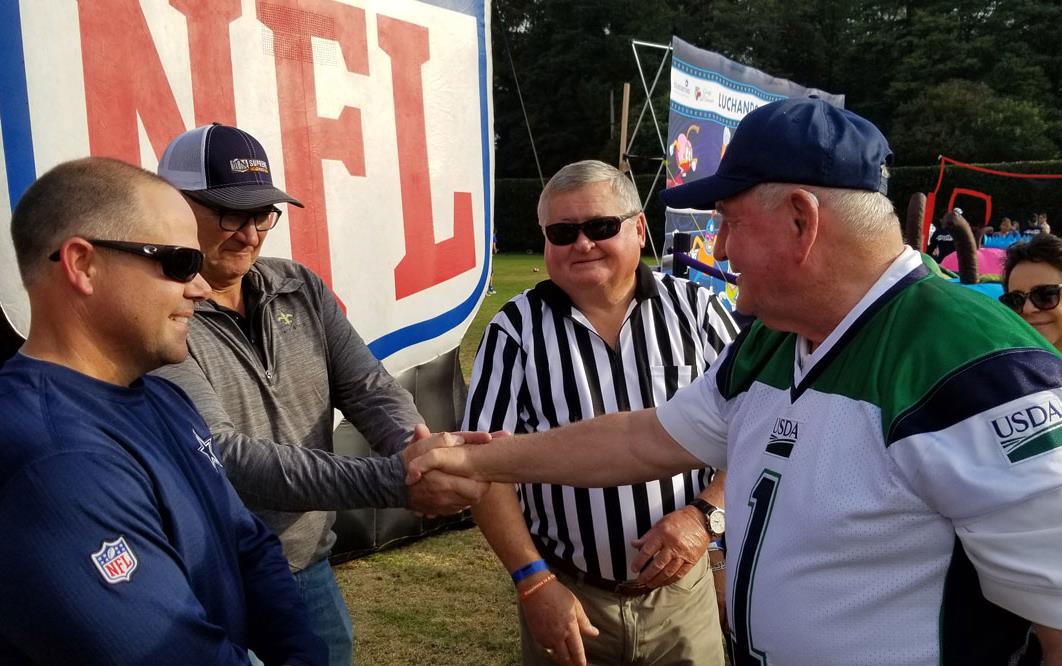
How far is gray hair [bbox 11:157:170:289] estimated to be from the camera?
160cm

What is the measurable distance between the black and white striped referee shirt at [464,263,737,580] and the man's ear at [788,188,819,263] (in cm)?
112

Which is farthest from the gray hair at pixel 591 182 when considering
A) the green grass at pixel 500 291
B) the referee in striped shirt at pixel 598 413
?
the green grass at pixel 500 291

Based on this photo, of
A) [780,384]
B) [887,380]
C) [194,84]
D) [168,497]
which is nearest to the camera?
[887,380]

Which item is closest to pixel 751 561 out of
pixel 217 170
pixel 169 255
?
pixel 169 255

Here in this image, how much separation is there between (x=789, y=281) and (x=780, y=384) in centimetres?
22

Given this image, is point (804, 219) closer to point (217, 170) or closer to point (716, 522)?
point (716, 522)

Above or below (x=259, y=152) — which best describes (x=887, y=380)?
below

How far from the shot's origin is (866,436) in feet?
4.76

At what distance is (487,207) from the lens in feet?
16.0

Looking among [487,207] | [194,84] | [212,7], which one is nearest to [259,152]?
[194,84]

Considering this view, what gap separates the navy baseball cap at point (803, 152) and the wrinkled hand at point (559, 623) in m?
1.27

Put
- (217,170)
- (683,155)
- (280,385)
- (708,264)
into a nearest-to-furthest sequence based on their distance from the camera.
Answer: (217,170) → (280,385) → (708,264) → (683,155)

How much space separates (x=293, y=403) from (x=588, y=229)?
3.51 ft

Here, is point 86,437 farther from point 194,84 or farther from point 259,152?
point 194,84
